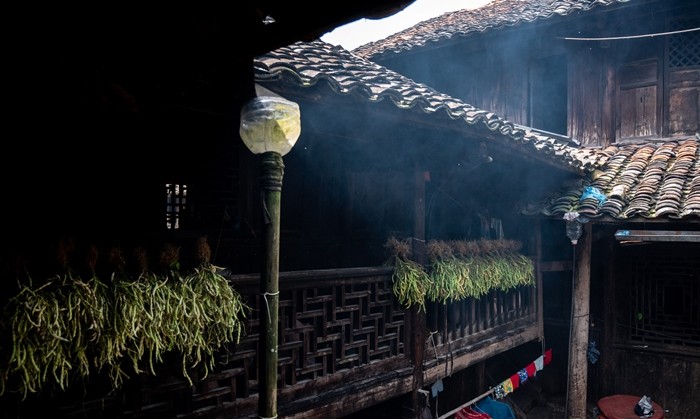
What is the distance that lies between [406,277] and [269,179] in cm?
287

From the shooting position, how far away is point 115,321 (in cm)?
298

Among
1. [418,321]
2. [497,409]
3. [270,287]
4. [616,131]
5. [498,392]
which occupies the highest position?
[616,131]

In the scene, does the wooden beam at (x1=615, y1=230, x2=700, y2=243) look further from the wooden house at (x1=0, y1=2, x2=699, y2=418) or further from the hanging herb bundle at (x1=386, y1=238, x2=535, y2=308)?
the hanging herb bundle at (x1=386, y1=238, x2=535, y2=308)

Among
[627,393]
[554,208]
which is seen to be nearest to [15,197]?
[554,208]

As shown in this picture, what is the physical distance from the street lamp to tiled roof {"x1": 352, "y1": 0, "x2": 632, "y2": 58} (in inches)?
343

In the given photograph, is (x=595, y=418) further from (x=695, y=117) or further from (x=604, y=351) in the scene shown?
(x=695, y=117)

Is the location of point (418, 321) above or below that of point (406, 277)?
below

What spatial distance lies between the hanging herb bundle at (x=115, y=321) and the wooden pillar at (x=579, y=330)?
21.5 ft

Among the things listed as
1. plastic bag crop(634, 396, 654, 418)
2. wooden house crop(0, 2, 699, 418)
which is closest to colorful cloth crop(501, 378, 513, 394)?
wooden house crop(0, 2, 699, 418)

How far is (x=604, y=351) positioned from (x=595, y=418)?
133 cm

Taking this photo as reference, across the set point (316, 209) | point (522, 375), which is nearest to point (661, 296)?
point (522, 375)

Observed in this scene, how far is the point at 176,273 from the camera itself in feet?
11.1

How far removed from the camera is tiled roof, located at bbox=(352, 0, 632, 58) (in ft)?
31.5

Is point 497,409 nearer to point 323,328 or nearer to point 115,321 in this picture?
point 323,328
